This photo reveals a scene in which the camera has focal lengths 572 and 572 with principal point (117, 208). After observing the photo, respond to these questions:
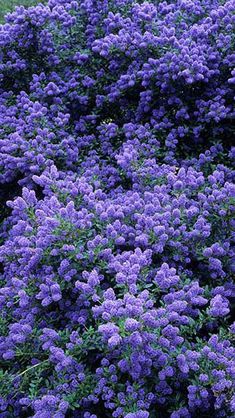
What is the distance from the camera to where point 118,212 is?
8.13 feet

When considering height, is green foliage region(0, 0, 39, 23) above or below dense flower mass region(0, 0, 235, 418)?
below

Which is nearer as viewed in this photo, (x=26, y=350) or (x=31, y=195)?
(x=26, y=350)

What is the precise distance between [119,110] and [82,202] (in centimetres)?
108

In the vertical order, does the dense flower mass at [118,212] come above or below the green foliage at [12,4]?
above

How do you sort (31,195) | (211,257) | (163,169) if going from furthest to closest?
1. (163,169)
2. (31,195)
3. (211,257)

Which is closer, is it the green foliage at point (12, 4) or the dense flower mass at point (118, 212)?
the dense flower mass at point (118, 212)

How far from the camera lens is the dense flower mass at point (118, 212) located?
6.67 feet

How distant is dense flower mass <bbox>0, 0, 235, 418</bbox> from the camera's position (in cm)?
203

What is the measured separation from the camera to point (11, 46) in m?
3.75

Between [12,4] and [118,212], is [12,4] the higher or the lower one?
the lower one

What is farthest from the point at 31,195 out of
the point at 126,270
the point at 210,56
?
the point at 210,56

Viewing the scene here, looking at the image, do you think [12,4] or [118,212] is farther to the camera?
[12,4]

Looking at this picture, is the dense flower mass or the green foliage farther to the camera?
the green foliage

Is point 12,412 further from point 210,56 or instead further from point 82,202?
point 210,56
